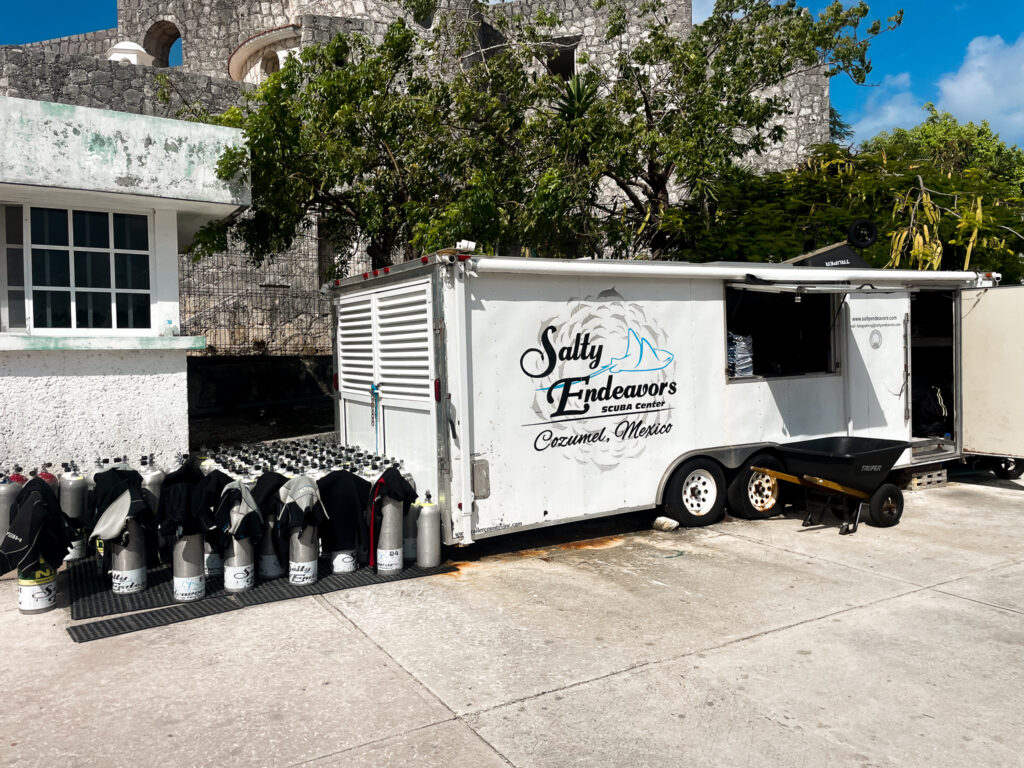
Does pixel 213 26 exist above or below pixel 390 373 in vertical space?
above

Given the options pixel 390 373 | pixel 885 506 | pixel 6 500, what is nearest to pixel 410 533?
pixel 390 373

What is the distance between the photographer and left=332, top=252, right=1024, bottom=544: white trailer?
6949 millimetres

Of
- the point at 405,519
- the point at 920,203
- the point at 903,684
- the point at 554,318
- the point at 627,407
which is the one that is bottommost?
the point at 903,684

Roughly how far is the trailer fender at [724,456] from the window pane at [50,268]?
6163 mm

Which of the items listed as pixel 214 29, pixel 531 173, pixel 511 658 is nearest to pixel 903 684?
pixel 511 658

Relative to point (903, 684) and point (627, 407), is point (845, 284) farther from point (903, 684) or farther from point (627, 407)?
point (903, 684)

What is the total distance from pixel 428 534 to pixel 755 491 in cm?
377

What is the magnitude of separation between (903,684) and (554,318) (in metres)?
4.00

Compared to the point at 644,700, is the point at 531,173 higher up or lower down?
higher up

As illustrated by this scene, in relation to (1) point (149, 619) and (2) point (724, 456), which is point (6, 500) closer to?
→ (1) point (149, 619)

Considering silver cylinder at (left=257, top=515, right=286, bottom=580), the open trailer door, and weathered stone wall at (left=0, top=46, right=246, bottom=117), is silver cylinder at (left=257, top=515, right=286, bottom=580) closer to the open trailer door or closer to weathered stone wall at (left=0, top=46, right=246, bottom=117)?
the open trailer door

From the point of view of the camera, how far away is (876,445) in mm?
8445

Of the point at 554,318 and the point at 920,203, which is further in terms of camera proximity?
the point at 920,203

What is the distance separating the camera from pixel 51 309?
7.95 m
